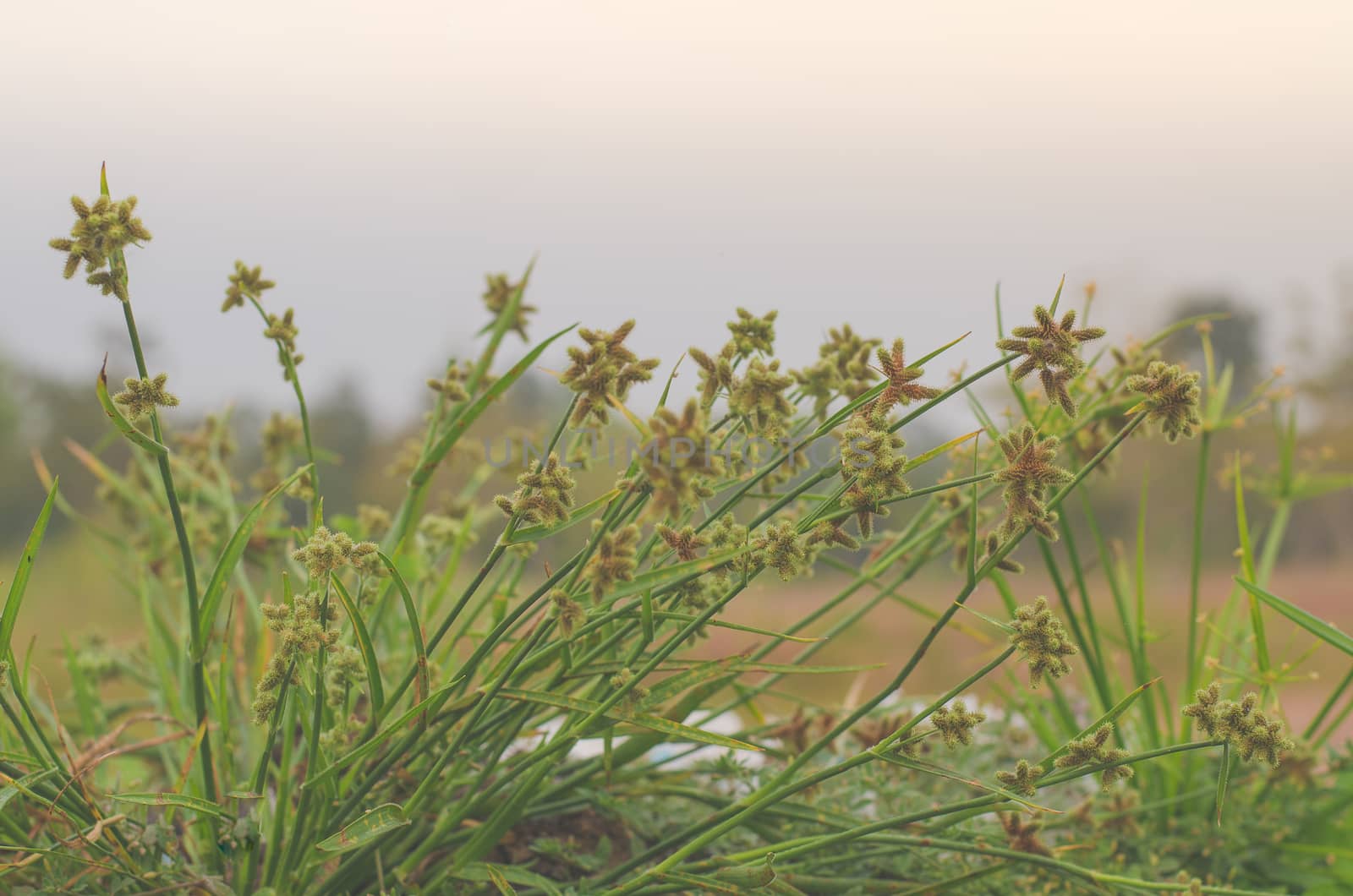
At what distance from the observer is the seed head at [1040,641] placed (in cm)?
52

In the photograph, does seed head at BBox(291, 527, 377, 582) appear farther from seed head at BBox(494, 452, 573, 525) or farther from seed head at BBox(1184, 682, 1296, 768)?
seed head at BBox(1184, 682, 1296, 768)

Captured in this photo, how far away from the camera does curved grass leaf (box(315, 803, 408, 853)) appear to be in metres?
0.62

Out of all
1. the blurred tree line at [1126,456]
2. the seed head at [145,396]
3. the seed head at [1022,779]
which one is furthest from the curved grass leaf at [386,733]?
the blurred tree line at [1126,456]

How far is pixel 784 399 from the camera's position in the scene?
547 mm

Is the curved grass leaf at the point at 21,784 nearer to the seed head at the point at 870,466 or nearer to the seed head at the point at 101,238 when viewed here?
the seed head at the point at 101,238

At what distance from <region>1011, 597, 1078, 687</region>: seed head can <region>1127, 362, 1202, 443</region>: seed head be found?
0.39ft

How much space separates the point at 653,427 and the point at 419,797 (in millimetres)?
331

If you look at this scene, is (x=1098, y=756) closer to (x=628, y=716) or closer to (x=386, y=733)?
(x=628, y=716)

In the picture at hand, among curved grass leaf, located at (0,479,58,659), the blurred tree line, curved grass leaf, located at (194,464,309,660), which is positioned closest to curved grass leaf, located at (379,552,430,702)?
curved grass leaf, located at (194,464,309,660)

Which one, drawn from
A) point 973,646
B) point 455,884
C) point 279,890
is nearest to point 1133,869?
point 455,884

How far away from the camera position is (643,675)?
0.58 meters

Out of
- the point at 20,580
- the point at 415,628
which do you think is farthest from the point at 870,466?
Answer: the point at 20,580

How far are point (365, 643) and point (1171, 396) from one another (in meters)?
0.48

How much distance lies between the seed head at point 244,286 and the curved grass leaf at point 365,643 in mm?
235
